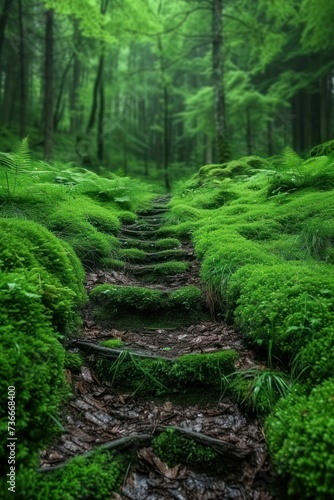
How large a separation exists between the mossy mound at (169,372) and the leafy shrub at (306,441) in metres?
0.56

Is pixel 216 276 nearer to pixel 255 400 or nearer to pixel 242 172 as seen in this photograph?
pixel 255 400

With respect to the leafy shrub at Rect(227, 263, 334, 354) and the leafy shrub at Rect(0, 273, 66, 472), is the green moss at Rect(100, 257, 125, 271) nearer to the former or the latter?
the leafy shrub at Rect(227, 263, 334, 354)

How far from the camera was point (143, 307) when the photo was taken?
3357 mm

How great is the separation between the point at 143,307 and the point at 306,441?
6.74 feet

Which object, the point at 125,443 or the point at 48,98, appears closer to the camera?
the point at 125,443

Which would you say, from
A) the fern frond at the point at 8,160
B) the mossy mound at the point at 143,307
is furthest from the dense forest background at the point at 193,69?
the mossy mound at the point at 143,307

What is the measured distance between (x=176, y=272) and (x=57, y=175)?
13.0 feet

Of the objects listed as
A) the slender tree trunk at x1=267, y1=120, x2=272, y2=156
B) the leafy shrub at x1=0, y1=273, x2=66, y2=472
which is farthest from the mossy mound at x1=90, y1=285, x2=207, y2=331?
the slender tree trunk at x1=267, y1=120, x2=272, y2=156

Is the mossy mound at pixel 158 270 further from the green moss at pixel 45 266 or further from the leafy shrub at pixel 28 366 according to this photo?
the leafy shrub at pixel 28 366

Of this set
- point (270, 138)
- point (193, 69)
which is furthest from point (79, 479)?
point (193, 69)

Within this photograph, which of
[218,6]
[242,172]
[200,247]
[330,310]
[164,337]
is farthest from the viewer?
[218,6]

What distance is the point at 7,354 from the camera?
1679 millimetres

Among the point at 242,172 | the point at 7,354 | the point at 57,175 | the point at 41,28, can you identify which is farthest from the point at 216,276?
the point at 41,28

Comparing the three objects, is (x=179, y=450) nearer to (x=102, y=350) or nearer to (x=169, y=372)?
(x=169, y=372)
